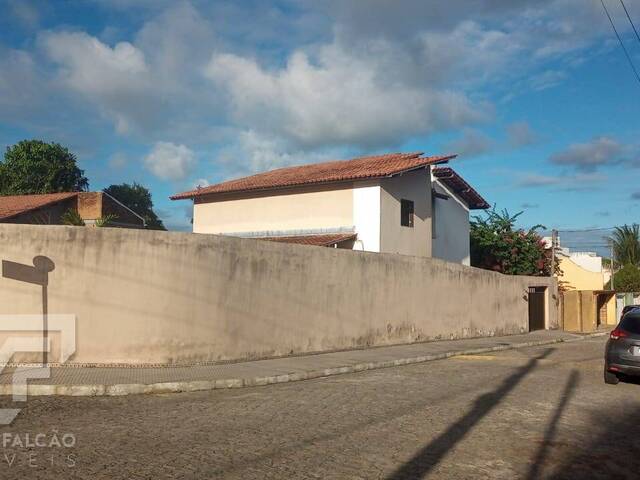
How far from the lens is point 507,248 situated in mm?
32312

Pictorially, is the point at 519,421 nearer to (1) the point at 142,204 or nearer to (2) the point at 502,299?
(2) the point at 502,299

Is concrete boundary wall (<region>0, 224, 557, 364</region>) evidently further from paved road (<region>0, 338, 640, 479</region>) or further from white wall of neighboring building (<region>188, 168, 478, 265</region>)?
white wall of neighboring building (<region>188, 168, 478, 265</region>)

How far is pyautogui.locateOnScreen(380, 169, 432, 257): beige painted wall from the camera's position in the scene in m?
23.0

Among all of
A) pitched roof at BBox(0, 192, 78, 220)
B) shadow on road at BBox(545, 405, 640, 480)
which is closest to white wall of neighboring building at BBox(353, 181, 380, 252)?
shadow on road at BBox(545, 405, 640, 480)

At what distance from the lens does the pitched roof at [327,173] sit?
23.0 metres

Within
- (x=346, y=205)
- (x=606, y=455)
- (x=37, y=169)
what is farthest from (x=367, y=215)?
(x=37, y=169)

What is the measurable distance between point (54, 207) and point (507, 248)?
77.0ft

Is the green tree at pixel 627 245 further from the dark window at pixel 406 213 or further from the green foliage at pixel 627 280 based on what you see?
the dark window at pixel 406 213

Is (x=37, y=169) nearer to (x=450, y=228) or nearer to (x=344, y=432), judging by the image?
(x=450, y=228)

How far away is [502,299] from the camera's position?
24.0 m

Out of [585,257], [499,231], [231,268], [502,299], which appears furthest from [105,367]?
[585,257]

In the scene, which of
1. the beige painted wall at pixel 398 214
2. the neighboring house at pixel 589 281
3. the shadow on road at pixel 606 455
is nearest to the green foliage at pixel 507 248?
the neighboring house at pixel 589 281

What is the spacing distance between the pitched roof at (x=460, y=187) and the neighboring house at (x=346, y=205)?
0.20 ft

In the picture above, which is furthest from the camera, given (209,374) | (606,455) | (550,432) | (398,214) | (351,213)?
(398,214)
